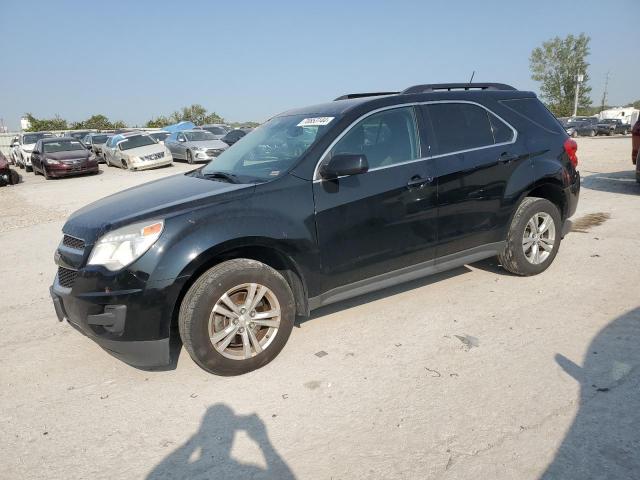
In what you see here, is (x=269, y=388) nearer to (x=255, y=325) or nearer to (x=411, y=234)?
(x=255, y=325)

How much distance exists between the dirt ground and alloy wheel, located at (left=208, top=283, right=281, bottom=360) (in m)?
0.20

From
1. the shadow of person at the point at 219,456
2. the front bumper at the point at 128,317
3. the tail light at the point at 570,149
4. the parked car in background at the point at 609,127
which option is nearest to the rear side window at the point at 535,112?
the tail light at the point at 570,149

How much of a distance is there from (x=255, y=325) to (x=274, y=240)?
614 millimetres

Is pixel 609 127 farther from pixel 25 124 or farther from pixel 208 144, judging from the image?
pixel 25 124

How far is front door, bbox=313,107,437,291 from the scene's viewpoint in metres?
3.53

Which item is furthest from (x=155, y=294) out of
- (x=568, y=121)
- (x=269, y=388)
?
(x=568, y=121)

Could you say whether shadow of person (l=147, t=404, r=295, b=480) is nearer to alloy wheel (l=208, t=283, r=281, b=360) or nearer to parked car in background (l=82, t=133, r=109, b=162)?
alloy wheel (l=208, t=283, r=281, b=360)

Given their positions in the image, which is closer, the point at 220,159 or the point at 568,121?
the point at 220,159

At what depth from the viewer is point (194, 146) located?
19531mm

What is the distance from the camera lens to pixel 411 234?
12.8 ft

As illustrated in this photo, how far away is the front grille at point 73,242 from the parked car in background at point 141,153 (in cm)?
1596

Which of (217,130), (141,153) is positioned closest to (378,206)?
(141,153)

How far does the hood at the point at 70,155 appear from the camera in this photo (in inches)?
687

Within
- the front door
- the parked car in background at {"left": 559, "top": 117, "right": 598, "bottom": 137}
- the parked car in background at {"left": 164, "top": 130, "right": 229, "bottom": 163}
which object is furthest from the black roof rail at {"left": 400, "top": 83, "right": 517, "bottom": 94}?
the parked car in background at {"left": 559, "top": 117, "right": 598, "bottom": 137}
